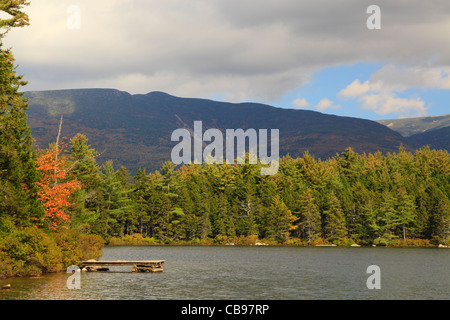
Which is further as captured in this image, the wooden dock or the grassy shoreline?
the grassy shoreline

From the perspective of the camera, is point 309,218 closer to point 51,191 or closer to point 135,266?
point 135,266

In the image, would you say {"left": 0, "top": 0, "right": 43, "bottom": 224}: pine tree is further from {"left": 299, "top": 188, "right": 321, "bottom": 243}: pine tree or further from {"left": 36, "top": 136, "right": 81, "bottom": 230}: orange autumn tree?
{"left": 299, "top": 188, "right": 321, "bottom": 243}: pine tree

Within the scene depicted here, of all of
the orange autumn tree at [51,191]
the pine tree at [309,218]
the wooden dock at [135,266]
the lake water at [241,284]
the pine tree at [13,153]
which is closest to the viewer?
the lake water at [241,284]

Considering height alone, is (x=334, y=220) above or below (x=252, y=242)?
above

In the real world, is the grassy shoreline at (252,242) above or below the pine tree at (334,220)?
below

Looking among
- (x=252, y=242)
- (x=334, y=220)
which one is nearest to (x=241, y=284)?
(x=252, y=242)

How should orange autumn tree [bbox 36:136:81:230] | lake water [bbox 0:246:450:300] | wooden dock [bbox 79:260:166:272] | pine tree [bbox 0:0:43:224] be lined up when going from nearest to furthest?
1. lake water [bbox 0:246:450:300]
2. pine tree [bbox 0:0:43:224]
3. wooden dock [bbox 79:260:166:272]
4. orange autumn tree [bbox 36:136:81:230]

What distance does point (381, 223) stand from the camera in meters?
122

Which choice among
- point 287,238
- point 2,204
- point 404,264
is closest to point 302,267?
point 404,264

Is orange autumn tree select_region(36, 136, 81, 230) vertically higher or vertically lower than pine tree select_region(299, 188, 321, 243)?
higher

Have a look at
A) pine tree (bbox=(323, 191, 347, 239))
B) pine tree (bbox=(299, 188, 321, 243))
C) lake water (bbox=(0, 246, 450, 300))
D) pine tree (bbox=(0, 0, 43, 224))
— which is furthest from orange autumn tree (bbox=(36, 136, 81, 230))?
pine tree (bbox=(323, 191, 347, 239))

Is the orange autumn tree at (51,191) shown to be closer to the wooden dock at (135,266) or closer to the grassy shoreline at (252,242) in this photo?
the wooden dock at (135,266)

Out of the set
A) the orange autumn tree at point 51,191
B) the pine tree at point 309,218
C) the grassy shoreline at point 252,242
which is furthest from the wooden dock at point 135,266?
the pine tree at point 309,218
